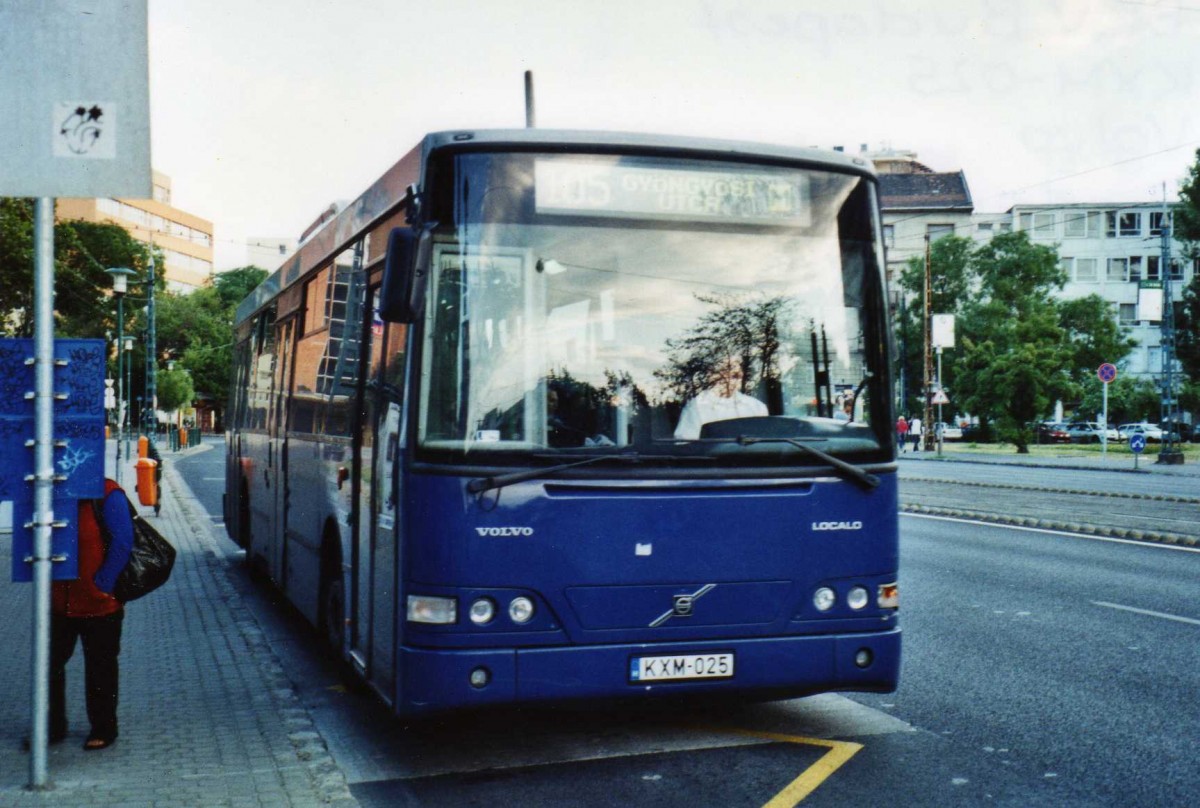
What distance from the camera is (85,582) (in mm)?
6496

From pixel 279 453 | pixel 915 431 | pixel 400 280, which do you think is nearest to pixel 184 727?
pixel 400 280

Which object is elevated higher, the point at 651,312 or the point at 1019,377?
the point at 1019,377

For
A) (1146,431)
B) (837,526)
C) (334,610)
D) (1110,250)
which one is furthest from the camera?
(1110,250)

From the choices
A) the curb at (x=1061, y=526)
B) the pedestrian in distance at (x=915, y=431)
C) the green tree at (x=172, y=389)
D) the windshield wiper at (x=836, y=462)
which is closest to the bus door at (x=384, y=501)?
the windshield wiper at (x=836, y=462)

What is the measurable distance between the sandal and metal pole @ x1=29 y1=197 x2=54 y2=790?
68 centimetres

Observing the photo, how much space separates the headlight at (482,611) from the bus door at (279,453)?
4.89m

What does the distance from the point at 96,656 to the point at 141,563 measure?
49cm

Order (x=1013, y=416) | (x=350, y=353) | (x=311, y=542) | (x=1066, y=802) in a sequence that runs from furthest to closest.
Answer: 1. (x=1013, y=416)
2. (x=311, y=542)
3. (x=350, y=353)
4. (x=1066, y=802)

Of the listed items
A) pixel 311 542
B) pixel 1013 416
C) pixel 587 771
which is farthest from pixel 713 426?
pixel 1013 416

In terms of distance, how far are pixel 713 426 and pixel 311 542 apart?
3.95 m

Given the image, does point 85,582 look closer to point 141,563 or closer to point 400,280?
point 141,563

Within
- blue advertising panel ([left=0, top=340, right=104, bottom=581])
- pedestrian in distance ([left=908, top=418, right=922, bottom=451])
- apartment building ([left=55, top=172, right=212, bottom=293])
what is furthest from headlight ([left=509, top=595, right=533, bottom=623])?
apartment building ([left=55, top=172, right=212, bottom=293])

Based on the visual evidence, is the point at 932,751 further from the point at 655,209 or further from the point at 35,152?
the point at 35,152

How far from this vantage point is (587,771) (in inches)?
251
